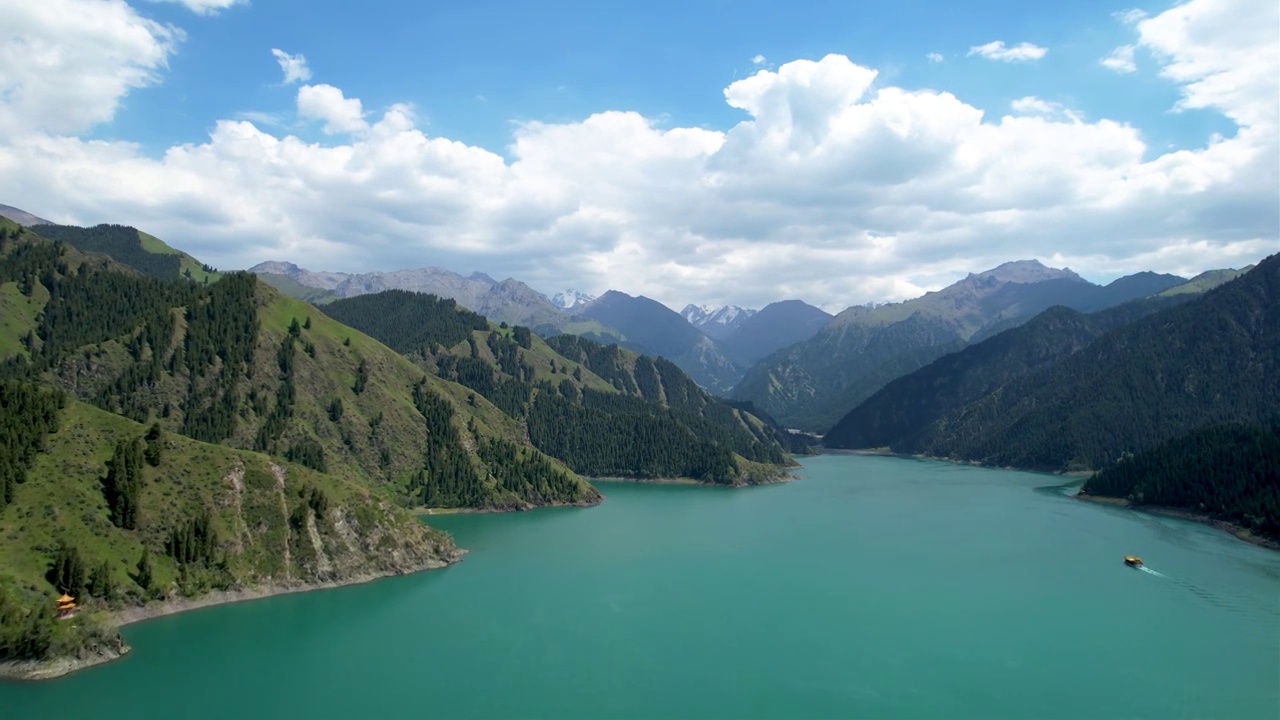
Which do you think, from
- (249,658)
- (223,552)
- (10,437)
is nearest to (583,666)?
(249,658)

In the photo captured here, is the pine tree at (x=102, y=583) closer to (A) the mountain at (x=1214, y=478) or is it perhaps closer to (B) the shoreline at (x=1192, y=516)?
(B) the shoreline at (x=1192, y=516)

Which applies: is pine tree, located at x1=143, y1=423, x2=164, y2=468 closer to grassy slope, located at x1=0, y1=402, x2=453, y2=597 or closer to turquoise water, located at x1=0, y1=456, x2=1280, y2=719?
grassy slope, located at x1=0, y1=402, x2=453, y2=597

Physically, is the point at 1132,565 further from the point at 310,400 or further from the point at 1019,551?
the point at 310,400

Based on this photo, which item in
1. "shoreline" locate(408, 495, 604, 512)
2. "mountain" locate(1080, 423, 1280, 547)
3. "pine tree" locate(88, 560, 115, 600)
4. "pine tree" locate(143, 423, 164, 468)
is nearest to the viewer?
"pine tree" locate(88, 560, 115, 600)

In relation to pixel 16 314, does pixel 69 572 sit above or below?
below

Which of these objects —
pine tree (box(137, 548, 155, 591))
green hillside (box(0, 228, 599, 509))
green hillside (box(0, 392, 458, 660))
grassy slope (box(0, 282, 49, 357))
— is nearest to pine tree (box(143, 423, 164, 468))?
green hillside (box(0, 392, 458, 660))

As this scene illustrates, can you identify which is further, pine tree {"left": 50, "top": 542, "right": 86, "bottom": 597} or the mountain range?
the mountain range

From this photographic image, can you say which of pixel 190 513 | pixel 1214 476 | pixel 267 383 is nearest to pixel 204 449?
pixel 190 513

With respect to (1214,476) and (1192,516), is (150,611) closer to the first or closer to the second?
(1192,516)

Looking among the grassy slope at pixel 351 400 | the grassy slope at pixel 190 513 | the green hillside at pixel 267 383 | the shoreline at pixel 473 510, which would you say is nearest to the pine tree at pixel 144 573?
the grassy slope at pixel 190 513
